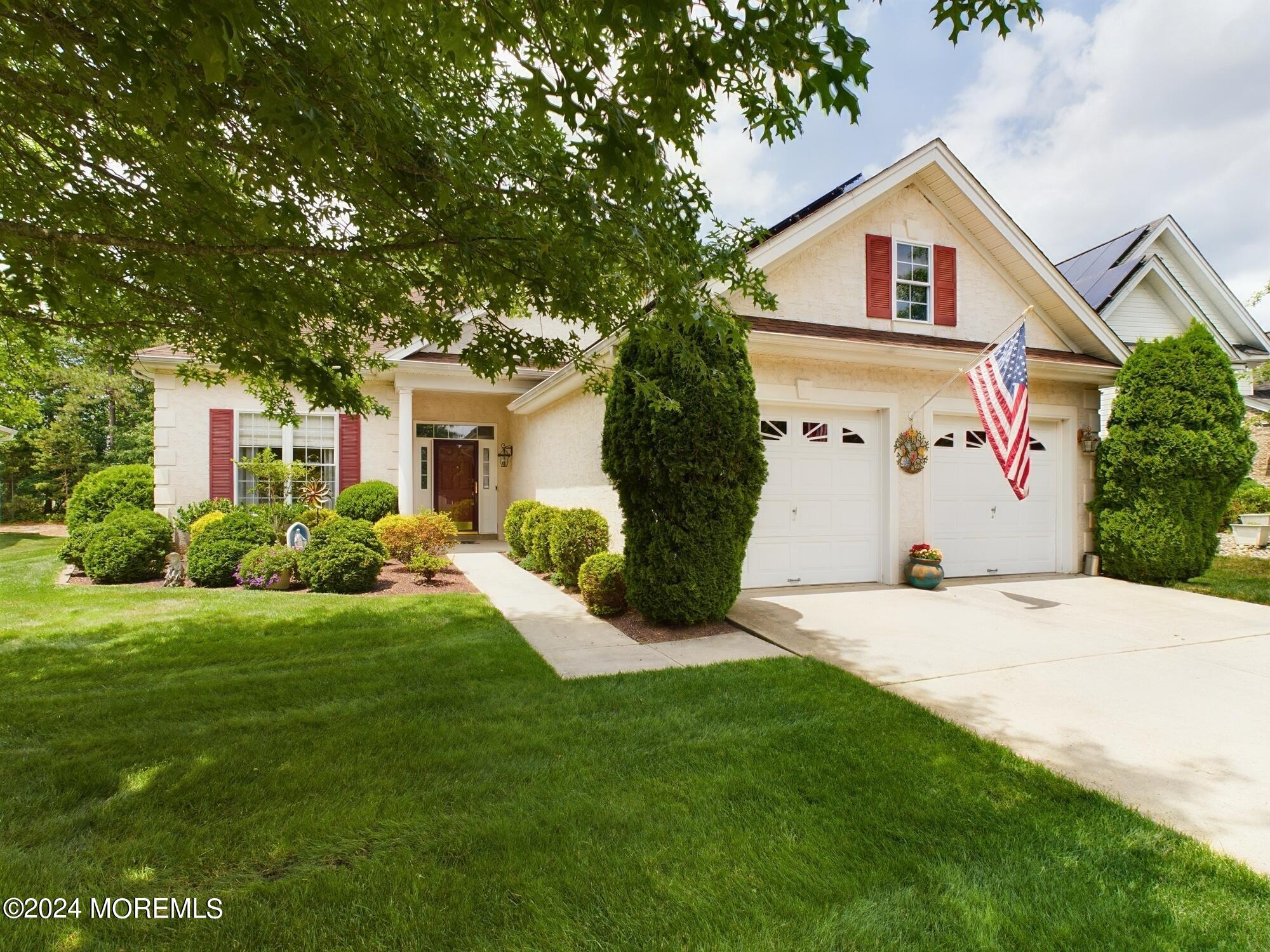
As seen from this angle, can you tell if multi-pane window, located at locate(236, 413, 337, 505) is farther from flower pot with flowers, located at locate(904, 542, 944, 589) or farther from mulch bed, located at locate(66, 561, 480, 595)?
flower pot with flowers, located at locate(904, 542, 944, 589)

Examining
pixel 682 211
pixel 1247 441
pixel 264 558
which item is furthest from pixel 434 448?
pixel 1247 441

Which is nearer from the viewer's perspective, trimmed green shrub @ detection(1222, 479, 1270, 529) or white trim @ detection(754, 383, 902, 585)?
white trim @ detection(754, 383, 902, 585)

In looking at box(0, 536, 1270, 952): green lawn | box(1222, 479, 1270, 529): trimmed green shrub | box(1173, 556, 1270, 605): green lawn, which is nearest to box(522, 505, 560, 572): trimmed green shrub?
box(0, 536, 1270, 952): green lawn

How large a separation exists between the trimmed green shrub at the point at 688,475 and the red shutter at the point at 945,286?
15.6ft

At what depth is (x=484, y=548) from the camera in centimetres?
1241

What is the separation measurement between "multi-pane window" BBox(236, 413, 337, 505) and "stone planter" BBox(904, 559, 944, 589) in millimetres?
11174

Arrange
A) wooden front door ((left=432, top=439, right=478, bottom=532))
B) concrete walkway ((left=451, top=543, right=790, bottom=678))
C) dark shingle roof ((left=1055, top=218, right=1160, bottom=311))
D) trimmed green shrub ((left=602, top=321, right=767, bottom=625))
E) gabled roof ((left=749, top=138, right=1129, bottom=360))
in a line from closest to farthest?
1. concrete walkway ((left=451, top=543, right=790, bottom=678))
2. trimmed green shrub ((left=602, top=321, right=767, bottom=625))
3. gabled roof ((left=749, top=138, right=1129, bottom=360))
4. dark shingle roof ((left=1055, top=218, right=1160, bottom=311))
5. wooden front door ((left=432, top=439, right=478, bottom=532))

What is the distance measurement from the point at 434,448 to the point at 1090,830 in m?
13.5

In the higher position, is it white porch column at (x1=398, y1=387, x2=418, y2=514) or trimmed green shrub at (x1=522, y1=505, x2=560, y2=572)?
white porch column at (x1=398, y1=387, x2=418, y2=514)

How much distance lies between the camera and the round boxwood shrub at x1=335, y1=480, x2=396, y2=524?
1149 centimetres

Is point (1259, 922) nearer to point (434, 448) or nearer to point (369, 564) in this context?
point (369, 564)

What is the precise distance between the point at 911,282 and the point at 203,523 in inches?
478

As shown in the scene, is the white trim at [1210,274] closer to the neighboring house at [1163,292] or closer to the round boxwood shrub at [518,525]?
the neighboring house at [1163,292]

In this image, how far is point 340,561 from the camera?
761cm
